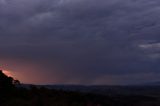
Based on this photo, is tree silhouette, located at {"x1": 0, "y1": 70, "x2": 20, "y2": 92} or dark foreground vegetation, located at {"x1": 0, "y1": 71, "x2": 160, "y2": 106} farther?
tree silhouette, located at {"x1": 0, "y1": 70, "x2": 20, "y2": 92}

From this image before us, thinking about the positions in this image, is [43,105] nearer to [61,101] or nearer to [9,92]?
[61,101]

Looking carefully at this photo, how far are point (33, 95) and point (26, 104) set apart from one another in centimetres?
331

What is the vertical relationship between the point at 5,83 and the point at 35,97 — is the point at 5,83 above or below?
above

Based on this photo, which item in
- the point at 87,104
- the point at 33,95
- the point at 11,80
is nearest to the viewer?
the point at 87,104

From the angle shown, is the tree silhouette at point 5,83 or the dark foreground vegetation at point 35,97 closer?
the dark foreground vegetation at point 35,97

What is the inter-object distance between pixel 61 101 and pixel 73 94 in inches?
115

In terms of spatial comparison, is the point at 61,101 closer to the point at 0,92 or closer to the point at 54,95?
the point at 54,95

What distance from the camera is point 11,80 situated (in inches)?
1416

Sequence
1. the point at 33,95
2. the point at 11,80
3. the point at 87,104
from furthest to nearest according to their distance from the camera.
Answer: the point at 11,80, the point at 33,95, the point at 87,104

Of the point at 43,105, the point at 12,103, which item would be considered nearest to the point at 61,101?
the point at 43,105

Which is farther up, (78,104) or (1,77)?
(1,77)

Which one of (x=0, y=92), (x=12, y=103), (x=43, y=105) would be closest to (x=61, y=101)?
(x=43, y=105)

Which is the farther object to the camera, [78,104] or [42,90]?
[42,90]

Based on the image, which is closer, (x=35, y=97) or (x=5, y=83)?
(x=35, y=97)
